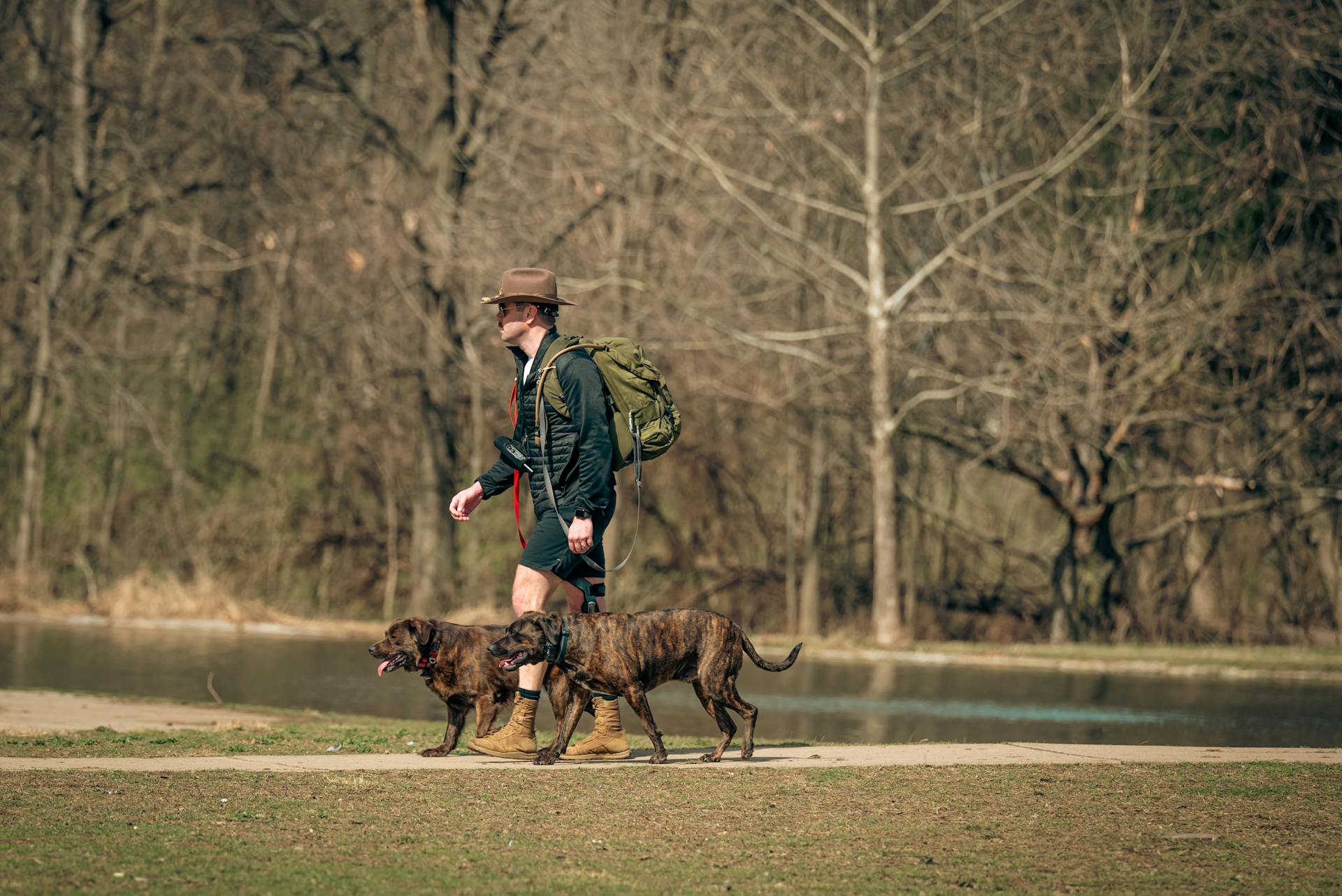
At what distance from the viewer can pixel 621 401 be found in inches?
353

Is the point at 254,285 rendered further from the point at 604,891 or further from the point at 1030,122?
the point at 604,891

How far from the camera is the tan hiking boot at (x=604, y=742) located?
905cm

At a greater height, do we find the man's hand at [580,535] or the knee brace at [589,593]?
the man's hand at [580,535]

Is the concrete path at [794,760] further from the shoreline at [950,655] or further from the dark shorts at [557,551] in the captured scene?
the shoreline at [950,655]

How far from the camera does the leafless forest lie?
22797 millimetres

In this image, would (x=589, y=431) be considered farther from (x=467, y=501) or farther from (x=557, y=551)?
(x=467, y=501)

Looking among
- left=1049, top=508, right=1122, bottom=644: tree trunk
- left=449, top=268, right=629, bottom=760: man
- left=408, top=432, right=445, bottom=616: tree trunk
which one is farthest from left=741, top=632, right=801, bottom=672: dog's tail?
left=408, top=432, right=445, bottom=616: tree trunk

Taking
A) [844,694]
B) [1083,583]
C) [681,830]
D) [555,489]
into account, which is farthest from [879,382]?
[681,830]

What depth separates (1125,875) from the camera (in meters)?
6.28

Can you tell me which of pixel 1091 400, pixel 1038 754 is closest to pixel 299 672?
pixel 1038 754

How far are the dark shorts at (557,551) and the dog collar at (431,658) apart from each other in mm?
622

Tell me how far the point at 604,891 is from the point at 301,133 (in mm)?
26240

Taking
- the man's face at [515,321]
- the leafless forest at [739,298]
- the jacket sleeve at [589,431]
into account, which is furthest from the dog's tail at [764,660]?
the leafless forest at [739,298]

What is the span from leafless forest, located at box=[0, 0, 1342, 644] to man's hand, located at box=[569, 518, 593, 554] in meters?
13.6
